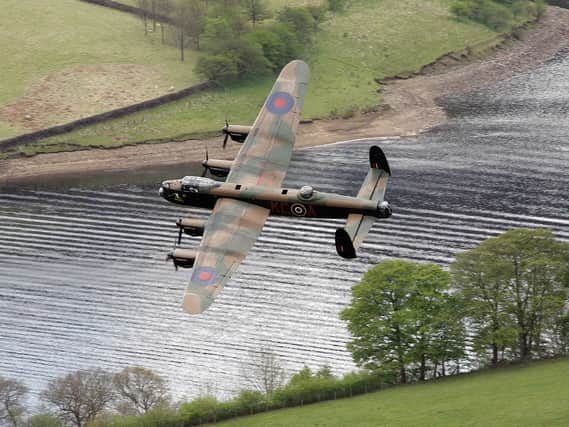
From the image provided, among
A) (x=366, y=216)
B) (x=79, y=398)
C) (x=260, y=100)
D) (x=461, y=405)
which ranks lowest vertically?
(x=461, y=405)

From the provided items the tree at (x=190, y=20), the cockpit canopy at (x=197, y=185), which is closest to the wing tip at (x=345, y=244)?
the cockpit canopy at (x=197, y=185)

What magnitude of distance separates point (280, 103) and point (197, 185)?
14.3 meters

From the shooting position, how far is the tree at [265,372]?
351 ft

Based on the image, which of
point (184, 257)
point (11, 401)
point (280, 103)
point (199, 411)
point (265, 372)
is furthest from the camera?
point (265, 372)

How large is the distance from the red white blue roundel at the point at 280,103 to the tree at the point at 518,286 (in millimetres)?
21815

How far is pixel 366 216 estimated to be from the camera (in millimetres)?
87500

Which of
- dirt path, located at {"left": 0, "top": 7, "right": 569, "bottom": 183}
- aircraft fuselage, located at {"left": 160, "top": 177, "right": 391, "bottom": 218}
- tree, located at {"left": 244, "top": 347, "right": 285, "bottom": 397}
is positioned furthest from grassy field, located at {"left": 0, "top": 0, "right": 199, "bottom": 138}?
aircraft fuselage, located at {"left": 160, "top": 177, "right": 391, "bottom": 218}

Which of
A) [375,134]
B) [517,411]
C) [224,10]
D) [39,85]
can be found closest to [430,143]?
[375,134]

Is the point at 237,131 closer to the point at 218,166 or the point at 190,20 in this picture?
the point at 218,166

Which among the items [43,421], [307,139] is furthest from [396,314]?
[307,139]

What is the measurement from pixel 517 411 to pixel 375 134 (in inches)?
3409

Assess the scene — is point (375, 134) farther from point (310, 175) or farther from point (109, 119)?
point (109, 119)

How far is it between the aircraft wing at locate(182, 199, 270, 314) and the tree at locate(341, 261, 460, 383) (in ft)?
57.1

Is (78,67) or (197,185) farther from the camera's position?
(78,67)
